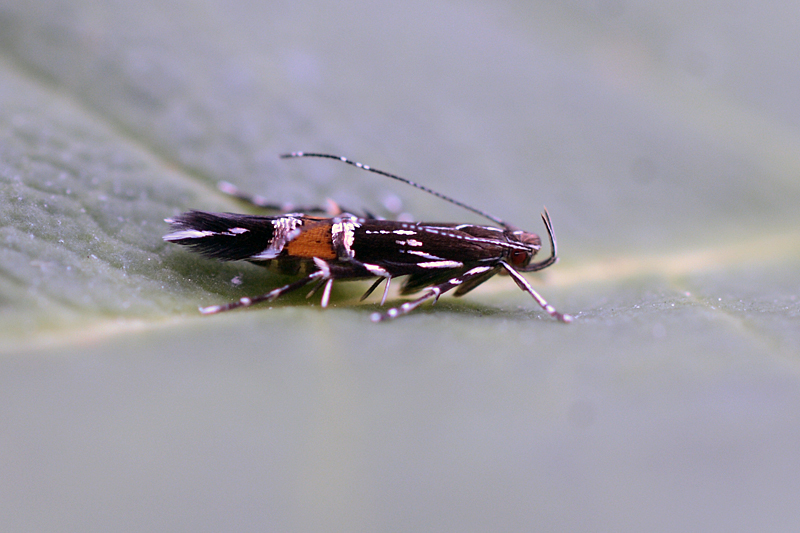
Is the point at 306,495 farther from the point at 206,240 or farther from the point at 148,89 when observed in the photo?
the point at 148,89

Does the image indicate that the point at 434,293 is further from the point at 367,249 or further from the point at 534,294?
the point at 534,294

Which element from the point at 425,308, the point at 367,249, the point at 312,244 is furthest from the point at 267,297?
the point at 425,308

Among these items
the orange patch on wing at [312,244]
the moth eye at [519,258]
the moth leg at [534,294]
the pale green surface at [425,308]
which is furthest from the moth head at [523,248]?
the orange patch on wing at [312,244]

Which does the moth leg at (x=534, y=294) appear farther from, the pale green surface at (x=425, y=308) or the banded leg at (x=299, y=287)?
the banded leg at (x=299, y=287)

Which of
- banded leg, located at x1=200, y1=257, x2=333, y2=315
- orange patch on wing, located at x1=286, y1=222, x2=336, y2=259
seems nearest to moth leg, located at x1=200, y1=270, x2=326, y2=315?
banded leg, located at x1=200, y1=257, x2=333, y2=315

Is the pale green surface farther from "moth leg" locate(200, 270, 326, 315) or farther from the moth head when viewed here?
the moth head

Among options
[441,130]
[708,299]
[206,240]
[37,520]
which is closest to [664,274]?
[708,299]
